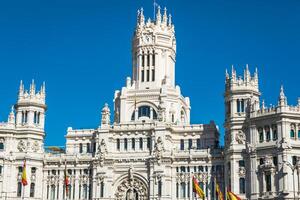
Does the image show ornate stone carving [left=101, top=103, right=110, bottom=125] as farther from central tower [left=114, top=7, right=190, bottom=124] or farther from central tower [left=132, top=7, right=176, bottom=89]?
central tower [left=132, top=7, right=176, bottom=89]

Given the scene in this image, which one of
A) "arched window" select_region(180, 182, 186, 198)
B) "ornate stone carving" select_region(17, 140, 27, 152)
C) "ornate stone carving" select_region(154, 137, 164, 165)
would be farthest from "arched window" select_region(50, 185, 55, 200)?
"arched window" select_region(180, 182, 186, 198)

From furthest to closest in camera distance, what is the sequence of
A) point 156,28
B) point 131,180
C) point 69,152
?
point 156,28, point 69,152, point 131,180

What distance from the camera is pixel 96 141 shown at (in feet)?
361

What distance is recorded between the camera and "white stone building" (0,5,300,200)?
323ft

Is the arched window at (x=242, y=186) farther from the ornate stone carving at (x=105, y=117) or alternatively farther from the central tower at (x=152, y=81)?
the ornate stone carving at (x=105, y=117)

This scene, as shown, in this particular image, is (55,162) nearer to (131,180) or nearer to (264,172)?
(131,180)

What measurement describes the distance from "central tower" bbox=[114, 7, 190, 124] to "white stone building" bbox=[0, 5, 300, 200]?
228mm

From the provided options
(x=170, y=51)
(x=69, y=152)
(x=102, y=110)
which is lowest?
(x=69, y=152)

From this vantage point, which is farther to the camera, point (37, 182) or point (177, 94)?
point (177, 94)

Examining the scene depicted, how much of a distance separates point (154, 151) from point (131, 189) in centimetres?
776

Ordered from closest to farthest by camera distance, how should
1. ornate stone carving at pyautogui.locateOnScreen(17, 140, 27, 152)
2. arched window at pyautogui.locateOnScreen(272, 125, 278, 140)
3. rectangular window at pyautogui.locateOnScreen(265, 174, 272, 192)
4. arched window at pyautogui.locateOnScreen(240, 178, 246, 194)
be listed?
rectangular window at pyautogui.locateOnScreen(265, 174, 272, 192) → arched window at pyautogui.locateOnScreen(272, 125, 278, 140) → arched window at pyautogui.locateOnScreen(240, 178, 246, 194) → ornate stone carving at pyautogui.locateOnScreen(17, 140, 27, 152)

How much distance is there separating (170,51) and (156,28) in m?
5.35

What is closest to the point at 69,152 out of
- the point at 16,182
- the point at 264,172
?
the point at 16,182

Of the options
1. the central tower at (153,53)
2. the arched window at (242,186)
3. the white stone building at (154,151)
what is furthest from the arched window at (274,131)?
the central tower at (153,53)
